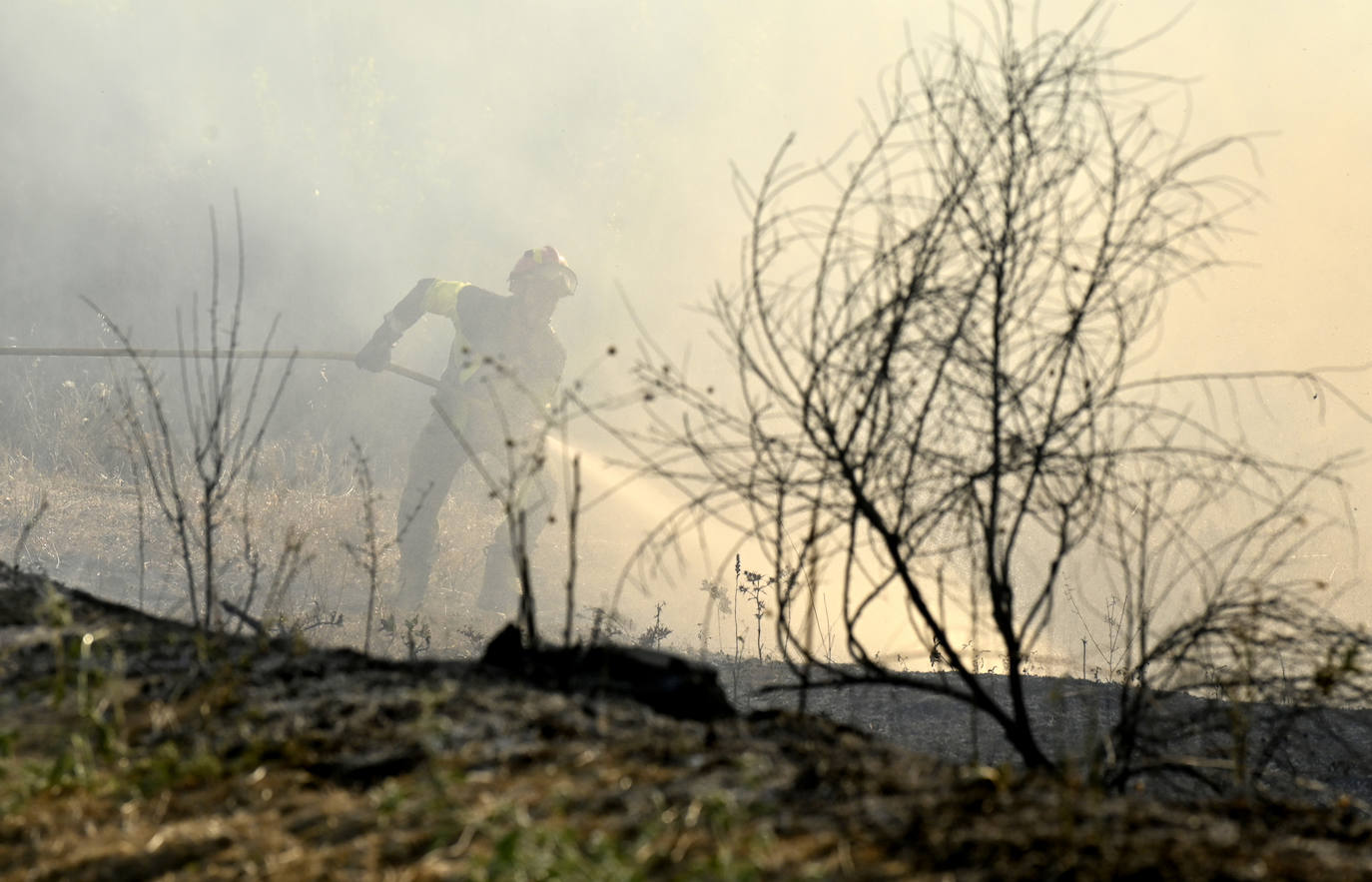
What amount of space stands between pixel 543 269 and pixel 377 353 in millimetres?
2013

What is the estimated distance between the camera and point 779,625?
2807 mm

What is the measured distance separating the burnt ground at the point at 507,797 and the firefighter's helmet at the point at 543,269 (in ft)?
32.3

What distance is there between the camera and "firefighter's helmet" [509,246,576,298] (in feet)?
39.4

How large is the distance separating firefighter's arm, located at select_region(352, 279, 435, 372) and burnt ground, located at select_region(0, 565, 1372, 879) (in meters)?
9.11

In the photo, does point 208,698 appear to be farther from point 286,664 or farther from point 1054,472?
point 1054,472

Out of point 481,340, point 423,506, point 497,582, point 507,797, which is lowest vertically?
point 507,797

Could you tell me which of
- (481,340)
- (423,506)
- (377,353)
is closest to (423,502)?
(423,506)

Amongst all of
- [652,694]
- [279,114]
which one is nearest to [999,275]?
[652,694]

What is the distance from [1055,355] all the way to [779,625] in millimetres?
982

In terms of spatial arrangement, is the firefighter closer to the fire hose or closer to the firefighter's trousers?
the firefighter's trousers

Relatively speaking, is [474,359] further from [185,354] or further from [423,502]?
[185,354]

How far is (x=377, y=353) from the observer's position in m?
11.4

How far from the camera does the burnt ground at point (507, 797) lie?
4.86 ft

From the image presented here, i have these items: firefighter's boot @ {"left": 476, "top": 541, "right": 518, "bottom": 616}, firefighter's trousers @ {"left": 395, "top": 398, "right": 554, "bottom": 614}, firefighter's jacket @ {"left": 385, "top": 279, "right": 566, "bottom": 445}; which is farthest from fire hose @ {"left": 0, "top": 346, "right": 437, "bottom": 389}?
firefighter's boot @ {"left": 476, "top": 541, "right": 518, "bottom": 616}
